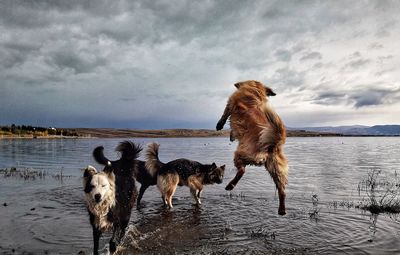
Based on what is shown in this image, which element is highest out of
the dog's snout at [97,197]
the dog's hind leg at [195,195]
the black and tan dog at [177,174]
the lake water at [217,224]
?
the dog's snout at [97,197]

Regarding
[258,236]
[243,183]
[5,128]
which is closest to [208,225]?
[258,236]

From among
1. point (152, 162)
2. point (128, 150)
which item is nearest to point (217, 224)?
point (128, 150)

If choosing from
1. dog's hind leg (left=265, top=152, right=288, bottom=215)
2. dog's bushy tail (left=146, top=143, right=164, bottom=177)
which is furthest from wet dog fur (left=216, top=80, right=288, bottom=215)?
dog's bushy tail (left=146, top=143, right=164, bottom=177)

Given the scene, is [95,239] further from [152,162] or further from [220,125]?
[152,162]

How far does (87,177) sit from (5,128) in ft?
237

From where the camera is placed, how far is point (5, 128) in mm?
67188

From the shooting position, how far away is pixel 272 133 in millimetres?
3566

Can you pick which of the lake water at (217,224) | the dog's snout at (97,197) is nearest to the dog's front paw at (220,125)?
the dog's snout at (97,197)

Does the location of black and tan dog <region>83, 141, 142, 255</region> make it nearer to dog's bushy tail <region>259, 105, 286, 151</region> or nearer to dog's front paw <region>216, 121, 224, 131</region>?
dog's front paw <region>216, 121, 224, 131</region>

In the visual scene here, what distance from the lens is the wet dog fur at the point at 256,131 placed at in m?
3.55

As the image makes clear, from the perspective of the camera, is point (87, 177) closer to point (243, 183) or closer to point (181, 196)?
point (181, 196)

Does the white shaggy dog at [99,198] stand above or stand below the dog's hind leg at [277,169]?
below

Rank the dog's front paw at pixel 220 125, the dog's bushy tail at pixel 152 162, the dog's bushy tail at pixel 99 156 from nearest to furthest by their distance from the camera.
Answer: the dog's front paw at pixel 220 125, the dog's bushy tail at pixel 99 156, the dog's bushy tail at pixel 152 162

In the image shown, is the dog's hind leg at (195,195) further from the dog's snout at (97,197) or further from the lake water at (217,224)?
the dog's snout at (97,197)
